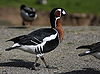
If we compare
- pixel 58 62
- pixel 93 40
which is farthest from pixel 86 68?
pixel 93 40

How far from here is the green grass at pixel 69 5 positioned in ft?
142

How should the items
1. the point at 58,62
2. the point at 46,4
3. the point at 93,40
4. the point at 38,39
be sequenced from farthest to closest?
the point at 46,4 < the point at 93,40 < the point at 58,62 < the point at 38,39

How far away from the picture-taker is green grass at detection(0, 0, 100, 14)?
142ft

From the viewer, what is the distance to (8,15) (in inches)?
1660

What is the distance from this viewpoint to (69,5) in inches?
1758

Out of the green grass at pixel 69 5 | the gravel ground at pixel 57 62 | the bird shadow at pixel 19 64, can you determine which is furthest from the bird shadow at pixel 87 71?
the green grass at pixel 69 5

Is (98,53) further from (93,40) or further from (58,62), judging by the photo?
(93,40)

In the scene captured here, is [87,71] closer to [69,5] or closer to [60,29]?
[60,29]

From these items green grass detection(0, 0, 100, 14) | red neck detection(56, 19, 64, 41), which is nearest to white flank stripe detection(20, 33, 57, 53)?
red neck detection(56, 19, 64, 41)

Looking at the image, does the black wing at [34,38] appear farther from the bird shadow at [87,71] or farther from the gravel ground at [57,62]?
the bird shadow at [87,71]

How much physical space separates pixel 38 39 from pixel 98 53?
1944 mm

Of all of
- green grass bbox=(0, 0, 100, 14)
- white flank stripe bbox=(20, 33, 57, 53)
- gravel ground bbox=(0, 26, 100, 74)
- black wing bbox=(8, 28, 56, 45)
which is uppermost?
black wing bbox=(8, 28, 56, 45)

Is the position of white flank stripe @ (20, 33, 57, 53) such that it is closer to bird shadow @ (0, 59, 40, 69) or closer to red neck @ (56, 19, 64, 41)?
red neck @ (56, 19, 64, 41)

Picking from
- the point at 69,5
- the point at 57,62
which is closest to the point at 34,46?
the point at 57,62
